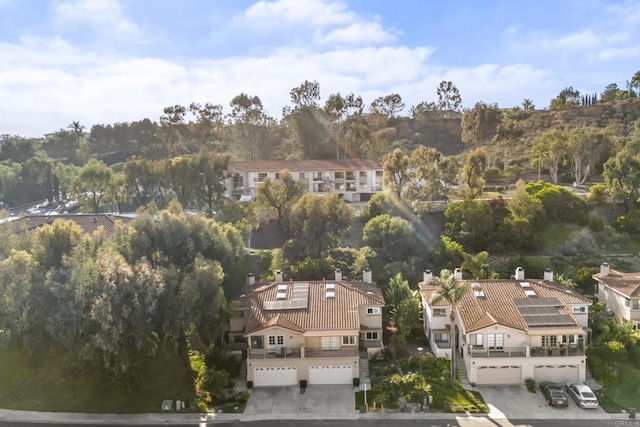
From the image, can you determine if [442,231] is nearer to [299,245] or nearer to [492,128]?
[299,245]

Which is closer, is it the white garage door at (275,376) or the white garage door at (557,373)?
the white garage door at (557,373)

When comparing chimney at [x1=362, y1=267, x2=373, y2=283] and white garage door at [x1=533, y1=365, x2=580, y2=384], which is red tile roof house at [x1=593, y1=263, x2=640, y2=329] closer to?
white garage door at [x1=533, y1=365, x2=580, y2=384]

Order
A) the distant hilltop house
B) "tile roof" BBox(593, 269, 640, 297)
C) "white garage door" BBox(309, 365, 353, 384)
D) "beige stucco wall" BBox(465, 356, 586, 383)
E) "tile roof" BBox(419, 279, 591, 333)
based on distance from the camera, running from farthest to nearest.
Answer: the distant hilltop house < "tile roof" BBox(593, 269, 640, 297) < "tile roof" BBox(419, 279, 591, 333) < "white garage door" BBox(309, 365, 353, 384) < "beige stucco wall" BBox(465, 356, 586, 383)

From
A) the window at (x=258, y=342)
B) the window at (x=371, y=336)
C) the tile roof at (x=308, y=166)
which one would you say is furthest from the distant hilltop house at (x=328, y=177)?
the window at (x=258, y=342)

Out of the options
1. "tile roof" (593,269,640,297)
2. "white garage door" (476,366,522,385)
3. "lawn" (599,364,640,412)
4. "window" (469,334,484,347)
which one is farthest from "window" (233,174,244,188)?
"lawn" (599,364,640,412)

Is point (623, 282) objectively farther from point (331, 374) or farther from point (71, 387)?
point (71, 387)

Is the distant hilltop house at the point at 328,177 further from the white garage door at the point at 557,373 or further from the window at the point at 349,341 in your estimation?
the white garage door at the point at 557,373

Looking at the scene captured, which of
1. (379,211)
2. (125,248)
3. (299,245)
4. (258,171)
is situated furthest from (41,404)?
(258,171)
